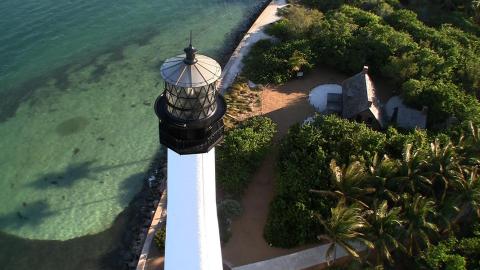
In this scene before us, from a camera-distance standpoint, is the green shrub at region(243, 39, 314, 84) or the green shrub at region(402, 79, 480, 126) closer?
the green shrub at region(402, 79, 480, 126)

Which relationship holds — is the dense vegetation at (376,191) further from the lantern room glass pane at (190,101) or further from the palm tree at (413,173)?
the lantern room glass pane at (190,101)

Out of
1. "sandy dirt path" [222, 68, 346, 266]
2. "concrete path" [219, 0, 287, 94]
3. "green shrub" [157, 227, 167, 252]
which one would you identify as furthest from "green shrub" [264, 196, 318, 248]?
"concrete path" [219, 0, 287, 94]

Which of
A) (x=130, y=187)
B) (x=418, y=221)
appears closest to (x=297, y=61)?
(x=130, y=187)

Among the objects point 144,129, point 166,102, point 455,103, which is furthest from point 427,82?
point 166,102

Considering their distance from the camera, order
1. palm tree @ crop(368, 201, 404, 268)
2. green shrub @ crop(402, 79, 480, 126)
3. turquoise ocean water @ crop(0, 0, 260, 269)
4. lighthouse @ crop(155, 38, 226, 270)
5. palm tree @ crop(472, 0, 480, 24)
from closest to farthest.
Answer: lighthouse @ crop(155, 38, 226, 270) → palm tree @ crop(368, 201, 404, 268) → turquoise ocean water @ crop(0, 0, 260, 269) → green shrub @ crop(402, 79, 480, 126) → palm tree @ crop(472, 0, 480, 24)

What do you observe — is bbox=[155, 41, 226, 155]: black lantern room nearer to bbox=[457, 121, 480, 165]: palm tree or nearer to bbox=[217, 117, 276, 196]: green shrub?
bbox=[217, 117, 276, 196]: green shrub

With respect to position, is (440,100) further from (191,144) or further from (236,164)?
(191,144)

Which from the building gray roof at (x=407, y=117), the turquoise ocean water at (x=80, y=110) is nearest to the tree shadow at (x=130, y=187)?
the turquoise ocean water at (x=80, y=110)
